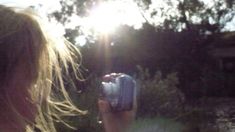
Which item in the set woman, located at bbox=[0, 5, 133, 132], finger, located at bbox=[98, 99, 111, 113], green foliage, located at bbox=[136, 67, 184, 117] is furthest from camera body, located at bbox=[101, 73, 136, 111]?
green foliage, located at bbox=[136, 67, 184, 117]

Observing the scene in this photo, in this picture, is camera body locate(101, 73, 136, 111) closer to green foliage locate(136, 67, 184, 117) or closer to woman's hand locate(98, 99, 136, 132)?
woman's hand locate(98, 99, 136, 132)

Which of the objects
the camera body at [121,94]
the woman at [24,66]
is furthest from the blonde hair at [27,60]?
the camera body at [121,94]

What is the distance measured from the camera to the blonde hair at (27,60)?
1.33 metres

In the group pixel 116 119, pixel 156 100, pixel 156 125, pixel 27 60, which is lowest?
pixel 116 119

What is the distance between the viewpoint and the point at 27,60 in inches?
53.9

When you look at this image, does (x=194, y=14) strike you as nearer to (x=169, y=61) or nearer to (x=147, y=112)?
(x=169, y=61)

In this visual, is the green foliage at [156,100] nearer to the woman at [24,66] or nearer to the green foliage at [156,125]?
the green foliage at [156,125]

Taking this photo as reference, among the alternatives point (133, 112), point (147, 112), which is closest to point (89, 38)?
point (147, 112)

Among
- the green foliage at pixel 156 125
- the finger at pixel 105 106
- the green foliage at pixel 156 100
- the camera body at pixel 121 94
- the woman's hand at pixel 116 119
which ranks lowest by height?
the woman's hand at pixel 116 119

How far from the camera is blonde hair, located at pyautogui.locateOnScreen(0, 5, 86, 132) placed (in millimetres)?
1334

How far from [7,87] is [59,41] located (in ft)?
0.71

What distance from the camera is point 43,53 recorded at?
1.42 meters

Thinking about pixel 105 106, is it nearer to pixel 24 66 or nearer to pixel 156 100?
pixel 24 66

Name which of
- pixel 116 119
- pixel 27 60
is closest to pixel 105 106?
pixel 116 119
